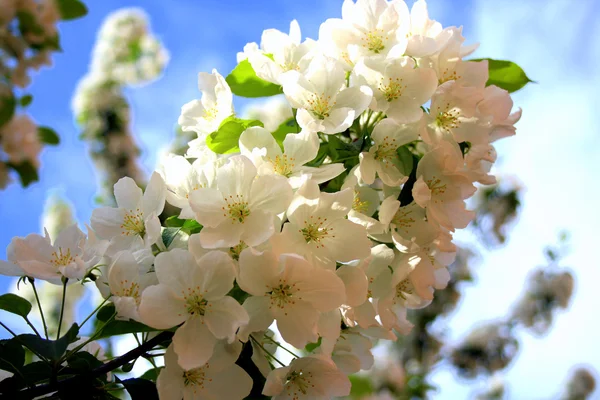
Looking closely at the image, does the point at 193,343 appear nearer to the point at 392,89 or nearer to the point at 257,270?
the point at 257,270

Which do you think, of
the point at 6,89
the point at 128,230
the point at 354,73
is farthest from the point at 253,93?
the point at 6,89

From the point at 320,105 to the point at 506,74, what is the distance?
434 millimetres

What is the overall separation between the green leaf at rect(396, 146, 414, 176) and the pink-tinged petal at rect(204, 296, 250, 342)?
351 mm

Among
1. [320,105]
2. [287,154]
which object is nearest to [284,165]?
[287,154]

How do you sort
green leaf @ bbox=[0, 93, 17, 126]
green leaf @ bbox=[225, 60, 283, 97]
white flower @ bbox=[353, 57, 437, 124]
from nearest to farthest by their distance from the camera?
white flower @ bbox=[353, 57, 437, 124] < green leaf @ bbox=[225, 60, 283, 97] < green leaf @ bbox=[0, 93, 17, 126]

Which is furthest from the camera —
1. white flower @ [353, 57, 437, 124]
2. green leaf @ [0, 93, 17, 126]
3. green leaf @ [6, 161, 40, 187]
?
green leaf @ [6, 161, 40, 187]

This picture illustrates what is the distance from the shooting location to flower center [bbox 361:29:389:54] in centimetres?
91

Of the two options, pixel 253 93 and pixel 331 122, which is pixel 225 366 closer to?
pixel 331 122

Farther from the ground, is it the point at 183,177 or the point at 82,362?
the point at 183,177

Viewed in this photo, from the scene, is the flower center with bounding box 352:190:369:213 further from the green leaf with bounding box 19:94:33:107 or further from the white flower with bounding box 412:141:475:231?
the green leaf with bounding box 19:94:33:107

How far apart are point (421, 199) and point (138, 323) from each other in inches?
16.8

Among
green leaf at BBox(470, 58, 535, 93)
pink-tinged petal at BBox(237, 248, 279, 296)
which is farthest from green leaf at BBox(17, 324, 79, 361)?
green leaf at BBox(470, 58, 535, 93)

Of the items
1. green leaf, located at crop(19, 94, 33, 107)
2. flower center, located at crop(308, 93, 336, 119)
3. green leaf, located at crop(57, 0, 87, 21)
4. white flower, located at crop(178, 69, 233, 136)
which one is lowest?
flower center, located at crop(308, 93, 336, 119)

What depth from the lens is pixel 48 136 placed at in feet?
10.5
